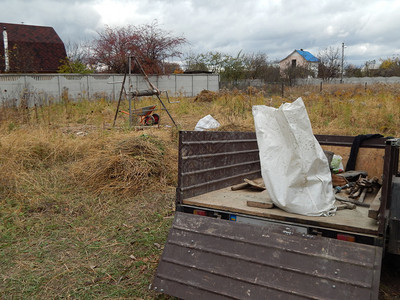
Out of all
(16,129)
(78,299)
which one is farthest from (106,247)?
(16,129)

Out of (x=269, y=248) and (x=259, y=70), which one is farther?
(x=259, y=70)

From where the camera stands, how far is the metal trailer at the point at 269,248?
2.23 metres

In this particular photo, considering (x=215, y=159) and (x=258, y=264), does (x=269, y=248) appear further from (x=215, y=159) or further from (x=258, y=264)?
(x=215, y=159)

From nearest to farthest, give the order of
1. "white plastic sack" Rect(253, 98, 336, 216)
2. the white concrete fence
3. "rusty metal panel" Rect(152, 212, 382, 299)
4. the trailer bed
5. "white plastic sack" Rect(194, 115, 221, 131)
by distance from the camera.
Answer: "rusty metal panel" Rect(152, 212, 382, 299), the trailer bed, "white plastic sack" Rect(253, 98, 336, 216), "white plastic sack" Rect(194, 115, 221, 131), the white concrete fence

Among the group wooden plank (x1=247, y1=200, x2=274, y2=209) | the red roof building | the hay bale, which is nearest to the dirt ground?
wooden plank (x1=247, y1=200, x2=274, y2=209)

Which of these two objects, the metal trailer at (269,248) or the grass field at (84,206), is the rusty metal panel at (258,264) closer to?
the metal trailer at (269,248)

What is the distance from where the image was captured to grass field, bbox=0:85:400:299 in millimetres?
A: 3232

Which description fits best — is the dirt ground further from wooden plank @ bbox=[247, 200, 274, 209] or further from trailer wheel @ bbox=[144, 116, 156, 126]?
trailer wheel @ bbox=[144, 116, 156, 126]

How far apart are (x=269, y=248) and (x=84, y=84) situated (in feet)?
69.6

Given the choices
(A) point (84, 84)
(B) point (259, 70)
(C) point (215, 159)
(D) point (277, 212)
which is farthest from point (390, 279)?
(B) point (259, 70)

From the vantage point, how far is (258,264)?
8.09 ft

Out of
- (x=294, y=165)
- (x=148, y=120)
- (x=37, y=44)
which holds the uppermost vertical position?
(x=37, y=44)

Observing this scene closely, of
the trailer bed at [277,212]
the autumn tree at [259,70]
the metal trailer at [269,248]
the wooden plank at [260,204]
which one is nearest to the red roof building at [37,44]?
the autumn tree at [259,70]

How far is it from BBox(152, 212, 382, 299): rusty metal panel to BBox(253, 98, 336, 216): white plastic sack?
0.99 ft
